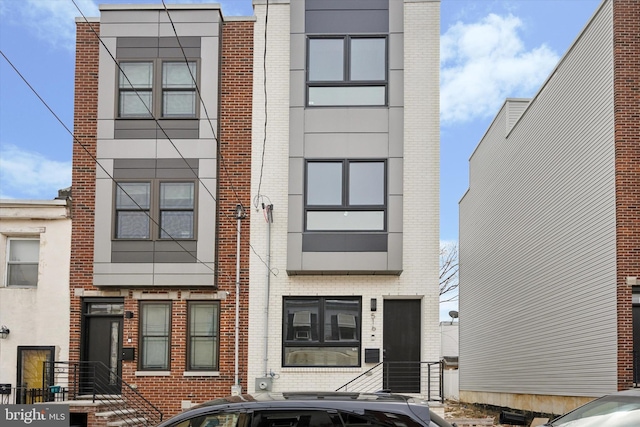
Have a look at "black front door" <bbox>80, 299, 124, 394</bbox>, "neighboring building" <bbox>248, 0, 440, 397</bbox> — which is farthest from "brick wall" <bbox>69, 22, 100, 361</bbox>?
"neighboring building" <bbox>248, 0, 440, 397</bbox>

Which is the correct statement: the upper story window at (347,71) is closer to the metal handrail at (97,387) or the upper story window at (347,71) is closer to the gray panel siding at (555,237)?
the gray panel siding at (555,237)

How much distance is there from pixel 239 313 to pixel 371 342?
2985 mm

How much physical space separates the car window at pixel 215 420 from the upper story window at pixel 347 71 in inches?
471

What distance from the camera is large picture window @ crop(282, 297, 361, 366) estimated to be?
17547 mm

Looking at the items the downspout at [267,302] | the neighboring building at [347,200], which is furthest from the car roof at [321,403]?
the downspout at [267,302]

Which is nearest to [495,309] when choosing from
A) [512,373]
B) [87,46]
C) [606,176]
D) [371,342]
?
[512,373]

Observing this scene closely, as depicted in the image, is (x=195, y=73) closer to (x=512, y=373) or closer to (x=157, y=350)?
(x=157, y=350)

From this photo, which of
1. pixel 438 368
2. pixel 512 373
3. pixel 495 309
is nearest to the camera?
pixel 438 368

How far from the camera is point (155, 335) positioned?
17.8 metres

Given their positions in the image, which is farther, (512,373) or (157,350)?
(512,373)

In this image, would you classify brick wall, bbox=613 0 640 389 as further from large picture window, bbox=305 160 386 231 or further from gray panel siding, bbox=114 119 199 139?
gray panel siding, bbox=114 119 199 139

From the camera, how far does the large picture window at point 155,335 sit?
17719mm

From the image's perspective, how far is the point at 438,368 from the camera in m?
17.2

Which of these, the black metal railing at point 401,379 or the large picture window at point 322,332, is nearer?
the black metal railing at point 401,379
